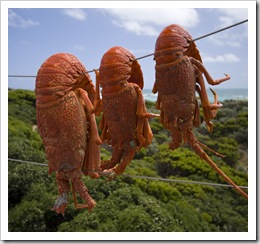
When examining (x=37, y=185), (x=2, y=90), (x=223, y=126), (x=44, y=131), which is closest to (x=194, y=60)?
(x=44, y=131)

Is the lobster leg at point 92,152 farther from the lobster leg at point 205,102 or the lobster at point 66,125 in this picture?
the lobster leg at point 205,102

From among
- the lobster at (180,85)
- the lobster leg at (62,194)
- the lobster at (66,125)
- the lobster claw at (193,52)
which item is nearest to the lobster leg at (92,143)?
the lobster at (66,125)

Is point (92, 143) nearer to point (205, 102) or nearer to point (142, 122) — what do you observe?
point (142, 122)

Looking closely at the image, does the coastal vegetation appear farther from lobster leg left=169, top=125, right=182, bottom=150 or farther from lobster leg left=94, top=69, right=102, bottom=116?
lobster leg left=169, top=125, right=182, bottom=150

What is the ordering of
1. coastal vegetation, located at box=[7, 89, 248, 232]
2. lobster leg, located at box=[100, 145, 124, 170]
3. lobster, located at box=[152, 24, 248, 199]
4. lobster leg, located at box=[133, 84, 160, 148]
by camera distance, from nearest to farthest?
lobster, located at box=[152, 24, 248, 199] → lobster leg, located at box=[133, 84, 160, 148] → lobster leg, located at box=[100, 145, 124, 170] → coastal vegetation, located at box=[7, 89, 248, 232]

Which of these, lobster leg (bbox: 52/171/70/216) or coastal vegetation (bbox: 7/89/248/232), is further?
coastal vegetation (bbox: 7/89/248/232)

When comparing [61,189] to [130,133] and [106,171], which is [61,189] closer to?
[106,171]

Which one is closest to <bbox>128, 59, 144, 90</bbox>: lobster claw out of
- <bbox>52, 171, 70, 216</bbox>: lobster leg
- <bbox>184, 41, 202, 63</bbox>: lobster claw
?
<bbox>184, 41, 202, 63</bbox>: lobster claw
